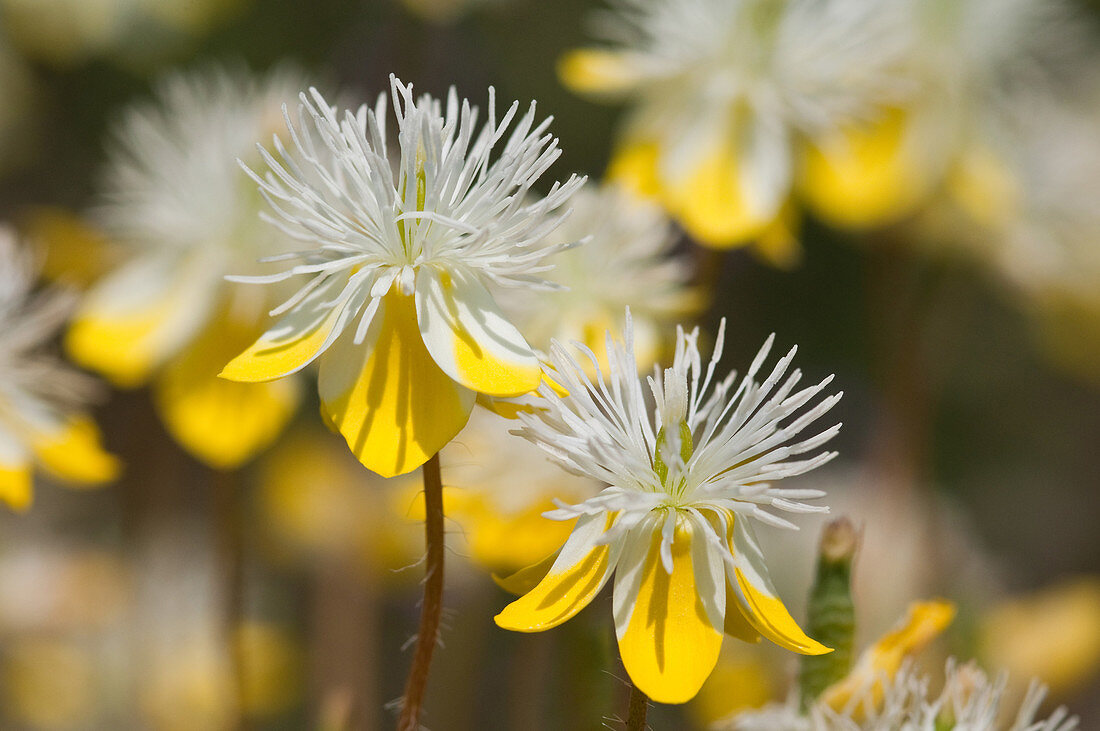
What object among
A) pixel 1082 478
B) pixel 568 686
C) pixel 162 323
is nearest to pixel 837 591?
pixel 568 686

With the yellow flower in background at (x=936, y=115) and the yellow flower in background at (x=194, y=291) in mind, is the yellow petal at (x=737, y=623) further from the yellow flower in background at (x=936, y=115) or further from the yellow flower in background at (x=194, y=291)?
the yellow flower in background at (x=936, y=115)

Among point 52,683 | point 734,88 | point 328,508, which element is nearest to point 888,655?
point 734,88

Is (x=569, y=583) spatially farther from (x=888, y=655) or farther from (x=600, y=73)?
(x=600, y=73)

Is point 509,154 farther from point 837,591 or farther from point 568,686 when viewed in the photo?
point 568,686

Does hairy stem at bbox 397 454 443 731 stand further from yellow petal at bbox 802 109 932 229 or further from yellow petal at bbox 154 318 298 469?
yellow petal at bbox 802 109 932 229

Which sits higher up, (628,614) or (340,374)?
(340,374)
